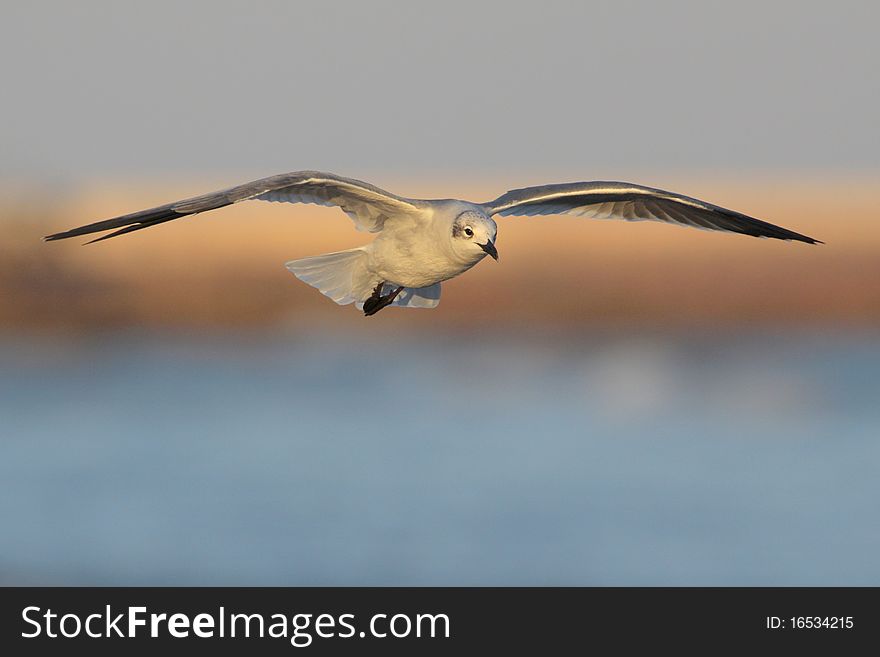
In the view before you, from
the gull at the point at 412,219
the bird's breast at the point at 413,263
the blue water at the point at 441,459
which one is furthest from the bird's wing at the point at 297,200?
the blue water at the point at 441,459

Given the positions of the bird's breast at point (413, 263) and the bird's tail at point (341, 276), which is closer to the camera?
the bird's breast at point (413, 263)

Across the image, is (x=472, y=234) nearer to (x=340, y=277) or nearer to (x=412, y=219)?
(x=412, y=219)

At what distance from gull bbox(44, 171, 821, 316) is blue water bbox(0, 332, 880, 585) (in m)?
9.31

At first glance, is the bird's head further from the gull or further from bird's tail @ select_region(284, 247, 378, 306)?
bird's tail @ select_region(284, 247, 378, 306)

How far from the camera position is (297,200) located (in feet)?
28.4

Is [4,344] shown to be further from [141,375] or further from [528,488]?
[528,488]

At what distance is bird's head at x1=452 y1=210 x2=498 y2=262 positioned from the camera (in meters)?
8.23

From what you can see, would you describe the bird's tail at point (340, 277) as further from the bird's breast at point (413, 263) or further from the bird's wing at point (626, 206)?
the bird's wing at point (626, 206)

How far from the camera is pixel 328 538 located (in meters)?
20.6

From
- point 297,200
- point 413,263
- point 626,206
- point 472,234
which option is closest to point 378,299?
point 413,263

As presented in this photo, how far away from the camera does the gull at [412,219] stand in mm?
7969

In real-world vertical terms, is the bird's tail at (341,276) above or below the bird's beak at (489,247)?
above

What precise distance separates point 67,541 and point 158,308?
1449cm
